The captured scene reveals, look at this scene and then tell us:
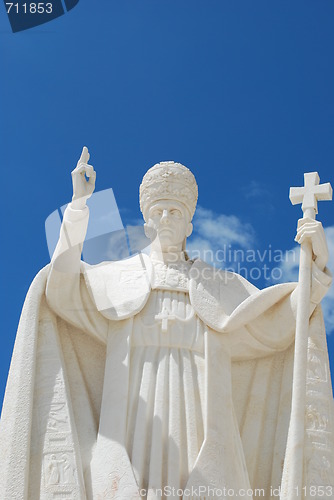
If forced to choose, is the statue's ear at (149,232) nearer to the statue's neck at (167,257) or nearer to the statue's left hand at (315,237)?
the statue's neck at (167,257)

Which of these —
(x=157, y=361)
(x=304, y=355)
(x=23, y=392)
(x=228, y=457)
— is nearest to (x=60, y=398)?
(x=23, y=392)

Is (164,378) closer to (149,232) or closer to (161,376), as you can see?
(161,376)

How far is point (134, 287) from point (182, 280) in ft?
1.72

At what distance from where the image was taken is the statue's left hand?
33.5 ft

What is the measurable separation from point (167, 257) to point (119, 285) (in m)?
0.71

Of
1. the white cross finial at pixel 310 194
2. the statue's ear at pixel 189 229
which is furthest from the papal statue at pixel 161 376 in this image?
the white cross finial at pixel 310 194

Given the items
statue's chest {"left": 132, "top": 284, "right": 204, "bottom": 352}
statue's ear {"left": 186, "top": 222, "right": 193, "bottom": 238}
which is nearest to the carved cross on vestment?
statue's chest {"left": 132, "top": 284, "right": 204, "bottom": 352}

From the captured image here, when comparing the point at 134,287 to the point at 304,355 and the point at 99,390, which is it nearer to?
the point at 99,390

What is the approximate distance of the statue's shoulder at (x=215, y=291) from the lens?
10.6 metres

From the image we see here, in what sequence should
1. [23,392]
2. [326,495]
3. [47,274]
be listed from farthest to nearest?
[47,274] < [23,392] < [326,495]

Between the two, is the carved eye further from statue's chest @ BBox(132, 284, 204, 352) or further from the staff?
the staff

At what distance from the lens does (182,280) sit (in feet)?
35.9

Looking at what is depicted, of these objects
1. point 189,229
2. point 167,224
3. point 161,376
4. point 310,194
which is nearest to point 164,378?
point 161,376

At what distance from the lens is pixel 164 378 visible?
33.5ft
